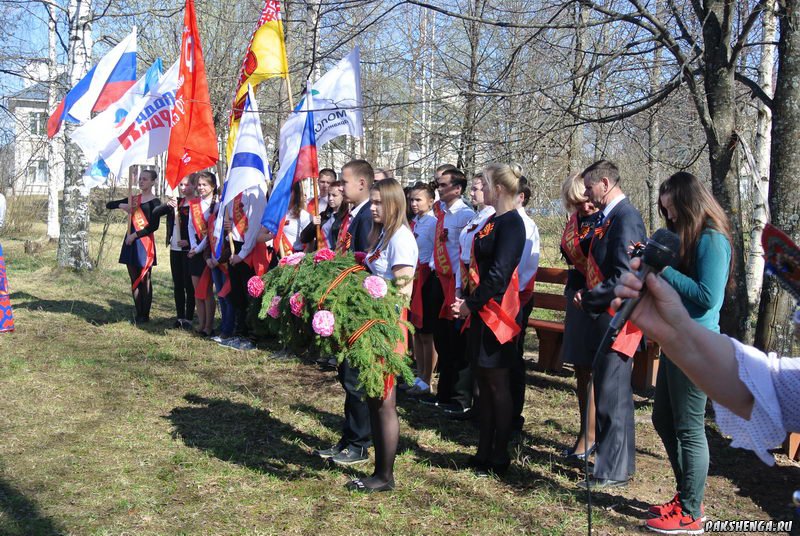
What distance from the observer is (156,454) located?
532 centimetres

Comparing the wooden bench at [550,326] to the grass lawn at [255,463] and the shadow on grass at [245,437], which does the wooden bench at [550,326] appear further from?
the shadow on grass at [245,437]

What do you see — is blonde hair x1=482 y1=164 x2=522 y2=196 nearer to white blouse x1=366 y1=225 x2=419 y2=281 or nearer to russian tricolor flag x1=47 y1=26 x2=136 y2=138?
white blouse x1=366 y1=225 x2=419 y2=281

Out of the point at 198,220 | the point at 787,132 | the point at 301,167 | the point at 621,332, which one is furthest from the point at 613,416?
the point at 198,220

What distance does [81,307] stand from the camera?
37.2 ft

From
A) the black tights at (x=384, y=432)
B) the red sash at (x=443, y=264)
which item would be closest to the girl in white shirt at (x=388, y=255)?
the black tights at (x=384, y=432)

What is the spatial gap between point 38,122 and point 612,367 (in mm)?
22629

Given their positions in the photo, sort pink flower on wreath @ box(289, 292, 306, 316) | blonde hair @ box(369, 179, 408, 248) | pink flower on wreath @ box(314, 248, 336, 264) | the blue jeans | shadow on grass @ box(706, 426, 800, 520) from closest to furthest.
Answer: pink flower on wreath @ box(289, 292, 306, 316) < shadow on grass @ box(706, 426, 800, 520) < pink flower on wreath @ box(314, 248, 336, 264) < blonde hair @ box(369, 179, 408, 248) < the blue jeans

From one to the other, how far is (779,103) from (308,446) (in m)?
4.53

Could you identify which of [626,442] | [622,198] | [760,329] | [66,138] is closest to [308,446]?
[626,442]

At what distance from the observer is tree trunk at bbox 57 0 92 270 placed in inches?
545

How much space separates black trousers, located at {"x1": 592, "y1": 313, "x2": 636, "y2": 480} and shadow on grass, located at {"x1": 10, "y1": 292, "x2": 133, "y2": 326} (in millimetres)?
7710

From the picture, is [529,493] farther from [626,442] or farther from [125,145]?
[125,145]

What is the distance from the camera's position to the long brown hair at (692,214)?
4.05m

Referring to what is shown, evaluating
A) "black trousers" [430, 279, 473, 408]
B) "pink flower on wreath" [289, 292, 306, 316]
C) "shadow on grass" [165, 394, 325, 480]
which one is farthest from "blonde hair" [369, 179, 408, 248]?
"black trousers" [430, 279, 473, 408]
